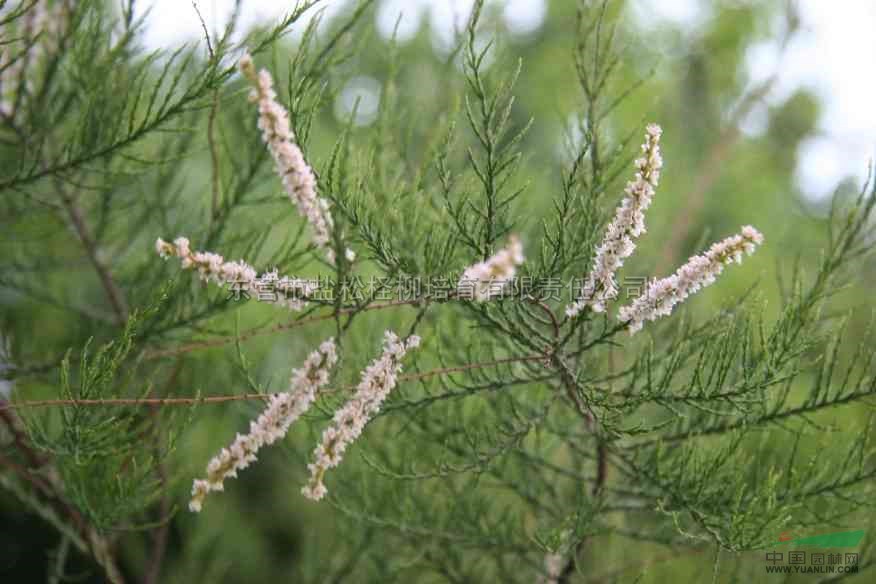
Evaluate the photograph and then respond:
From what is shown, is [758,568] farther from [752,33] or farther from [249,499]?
[752,33]

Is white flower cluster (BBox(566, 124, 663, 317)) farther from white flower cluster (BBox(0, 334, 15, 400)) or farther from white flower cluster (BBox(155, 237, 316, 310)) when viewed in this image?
white flower cluster (BBox(0, 334, 15, 400))

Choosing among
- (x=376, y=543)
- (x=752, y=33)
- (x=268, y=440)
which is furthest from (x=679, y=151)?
(x=268, y=440)

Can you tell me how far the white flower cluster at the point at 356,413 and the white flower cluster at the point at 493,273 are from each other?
0.25ft

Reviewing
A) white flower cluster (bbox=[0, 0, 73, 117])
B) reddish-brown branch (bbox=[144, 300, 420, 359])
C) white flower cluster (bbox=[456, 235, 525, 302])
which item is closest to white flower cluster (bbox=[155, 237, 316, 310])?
reddish-brown branch (bbox=[144, 300, 420, 359])

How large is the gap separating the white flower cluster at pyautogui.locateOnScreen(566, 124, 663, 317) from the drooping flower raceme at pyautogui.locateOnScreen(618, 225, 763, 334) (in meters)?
0.03

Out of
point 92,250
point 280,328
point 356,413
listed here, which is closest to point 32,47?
point 92,250

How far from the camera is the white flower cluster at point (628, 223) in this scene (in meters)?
0.56

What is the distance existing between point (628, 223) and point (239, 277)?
286mm

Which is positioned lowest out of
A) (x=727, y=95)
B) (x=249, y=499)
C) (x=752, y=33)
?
(x=249, y=499)

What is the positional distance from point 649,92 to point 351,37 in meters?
1.86

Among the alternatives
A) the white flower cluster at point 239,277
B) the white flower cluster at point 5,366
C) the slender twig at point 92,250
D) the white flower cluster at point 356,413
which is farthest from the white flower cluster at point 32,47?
the white flower cluster at point 356,413

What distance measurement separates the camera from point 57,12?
1011 mm

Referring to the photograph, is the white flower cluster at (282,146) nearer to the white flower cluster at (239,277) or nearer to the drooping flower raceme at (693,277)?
the white flower cluster at (239,277)

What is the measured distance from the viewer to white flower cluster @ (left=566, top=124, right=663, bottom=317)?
564 mm
